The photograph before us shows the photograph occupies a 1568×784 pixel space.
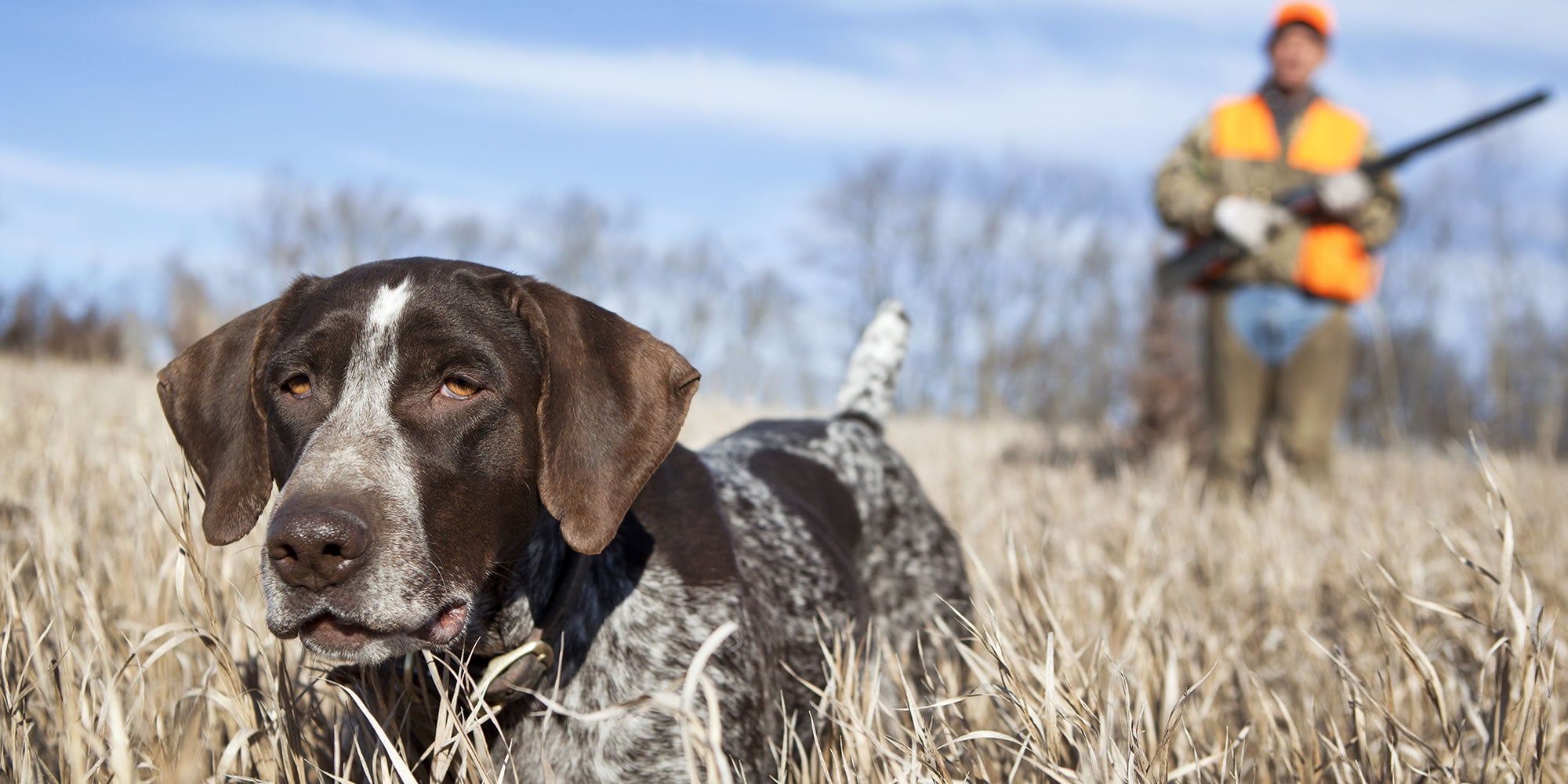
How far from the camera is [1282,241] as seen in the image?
6543 millimetres

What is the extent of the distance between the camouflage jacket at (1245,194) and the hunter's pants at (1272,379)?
0.18 m

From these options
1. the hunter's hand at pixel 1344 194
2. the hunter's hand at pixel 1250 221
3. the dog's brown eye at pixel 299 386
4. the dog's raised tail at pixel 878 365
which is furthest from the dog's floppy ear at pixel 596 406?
the hunter's hand at pixel 1344 194

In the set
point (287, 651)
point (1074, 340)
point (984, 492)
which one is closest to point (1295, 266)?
point (984, 492)

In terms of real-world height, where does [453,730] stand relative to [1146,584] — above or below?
above

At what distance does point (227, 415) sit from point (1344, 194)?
6055mm

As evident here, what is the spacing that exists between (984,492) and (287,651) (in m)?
4.60

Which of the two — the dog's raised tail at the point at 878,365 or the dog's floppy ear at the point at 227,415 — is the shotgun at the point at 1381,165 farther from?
the dog's floppy ear at the point at 227,415

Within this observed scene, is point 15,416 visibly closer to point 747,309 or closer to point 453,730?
point 453,730

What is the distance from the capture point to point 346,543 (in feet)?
6.12

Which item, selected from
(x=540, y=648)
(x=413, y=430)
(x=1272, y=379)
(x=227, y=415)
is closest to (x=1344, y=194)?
(x=1272, y=379)

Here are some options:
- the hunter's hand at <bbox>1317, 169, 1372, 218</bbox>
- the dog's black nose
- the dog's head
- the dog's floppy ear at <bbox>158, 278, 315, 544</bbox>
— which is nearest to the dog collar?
the dog's head

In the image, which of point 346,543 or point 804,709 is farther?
point 804,709

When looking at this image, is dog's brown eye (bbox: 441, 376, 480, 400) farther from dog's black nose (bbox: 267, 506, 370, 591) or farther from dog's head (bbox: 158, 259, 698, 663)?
dog's black nose (bbox: 267, 506, 370, 591)

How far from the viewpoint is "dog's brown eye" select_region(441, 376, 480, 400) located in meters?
2.23
